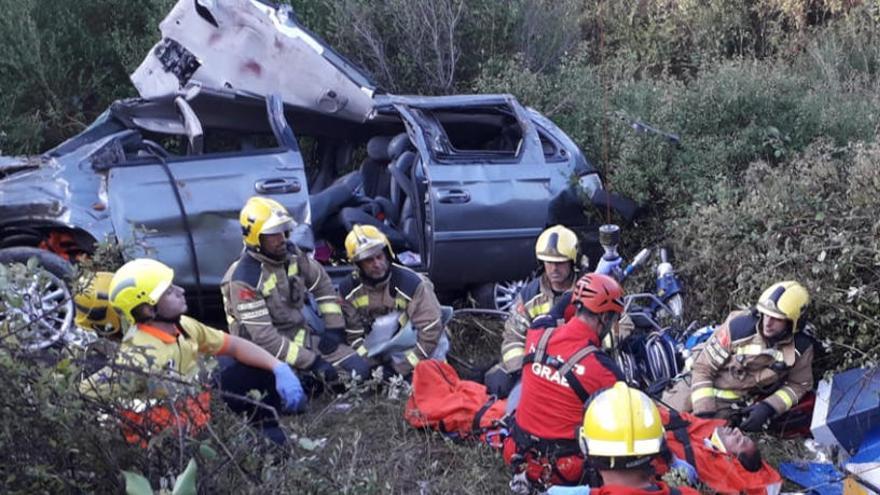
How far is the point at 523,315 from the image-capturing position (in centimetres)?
703

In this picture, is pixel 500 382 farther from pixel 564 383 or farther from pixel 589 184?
pixel 589 184

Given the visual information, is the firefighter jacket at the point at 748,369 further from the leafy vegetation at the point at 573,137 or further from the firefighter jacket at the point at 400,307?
the firefighter jacket at the point at 400,307

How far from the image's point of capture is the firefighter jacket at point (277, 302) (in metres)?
6.81

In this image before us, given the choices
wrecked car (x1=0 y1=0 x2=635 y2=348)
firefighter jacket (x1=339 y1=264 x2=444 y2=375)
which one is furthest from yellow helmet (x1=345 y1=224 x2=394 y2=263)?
wrecked car (x1=0 y1=0 x2=635 y2=348)

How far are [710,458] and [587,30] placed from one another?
11.7 metres

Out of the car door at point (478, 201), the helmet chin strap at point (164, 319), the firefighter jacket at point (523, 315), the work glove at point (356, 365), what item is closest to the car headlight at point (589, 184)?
the car door at point (478, 201)

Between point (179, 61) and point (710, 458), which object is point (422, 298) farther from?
point (179, 61)

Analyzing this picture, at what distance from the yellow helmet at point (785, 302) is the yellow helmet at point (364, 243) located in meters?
2.48

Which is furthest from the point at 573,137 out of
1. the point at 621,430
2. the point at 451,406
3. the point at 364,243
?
the point at 621,430

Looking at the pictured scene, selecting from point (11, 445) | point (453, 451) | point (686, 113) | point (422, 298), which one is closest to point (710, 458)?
point (453, 451)

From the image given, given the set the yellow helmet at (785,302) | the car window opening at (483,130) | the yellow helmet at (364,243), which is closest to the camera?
the yellow helmet at (785,302)

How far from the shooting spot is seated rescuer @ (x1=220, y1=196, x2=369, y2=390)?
6816 millimetres

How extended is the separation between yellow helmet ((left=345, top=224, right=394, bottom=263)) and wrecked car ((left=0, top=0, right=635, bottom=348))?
0.59 metres

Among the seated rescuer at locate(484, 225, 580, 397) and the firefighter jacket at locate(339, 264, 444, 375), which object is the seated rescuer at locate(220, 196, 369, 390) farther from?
the seated rescuer at locate(484, 225, 580, 397)
